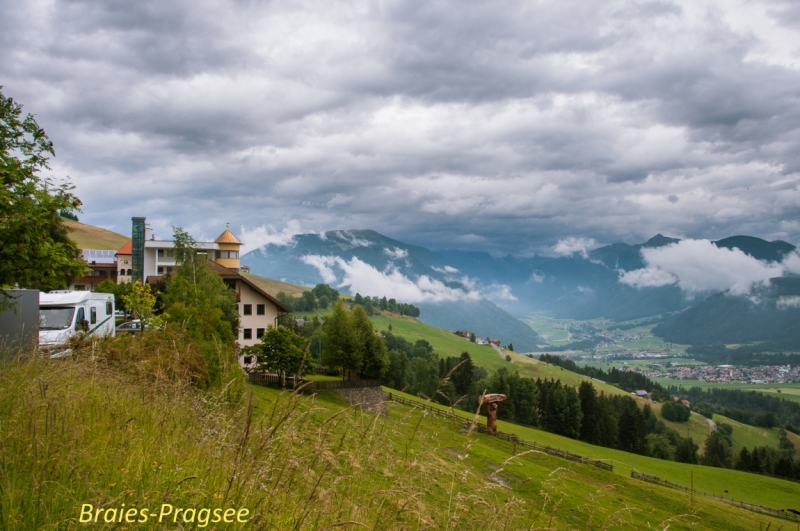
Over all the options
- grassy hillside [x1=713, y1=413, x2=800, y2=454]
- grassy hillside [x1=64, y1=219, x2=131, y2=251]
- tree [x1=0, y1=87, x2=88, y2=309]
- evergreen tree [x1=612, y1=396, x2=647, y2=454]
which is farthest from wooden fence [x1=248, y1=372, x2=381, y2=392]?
grassy hillside [x1=713, y1=413, x2=800, y2=454]

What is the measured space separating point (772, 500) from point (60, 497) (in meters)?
62.1

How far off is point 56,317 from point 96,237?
15520cm

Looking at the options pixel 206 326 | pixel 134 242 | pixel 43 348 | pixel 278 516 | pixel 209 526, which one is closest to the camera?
pixel 209 526

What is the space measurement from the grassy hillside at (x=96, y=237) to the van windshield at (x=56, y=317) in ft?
435

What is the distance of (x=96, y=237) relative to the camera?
156 m

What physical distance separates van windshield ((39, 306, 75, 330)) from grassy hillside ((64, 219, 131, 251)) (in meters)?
132

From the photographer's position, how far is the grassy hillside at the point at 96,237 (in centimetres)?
14299

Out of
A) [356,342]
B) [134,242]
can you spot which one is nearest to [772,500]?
[356,342]

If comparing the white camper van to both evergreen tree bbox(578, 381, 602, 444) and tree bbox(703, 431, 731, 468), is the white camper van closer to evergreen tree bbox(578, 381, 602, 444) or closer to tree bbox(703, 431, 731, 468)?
evergreen tree bbox(578, 381, 602, 444)

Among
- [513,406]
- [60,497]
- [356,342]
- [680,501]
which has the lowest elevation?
[513,406]

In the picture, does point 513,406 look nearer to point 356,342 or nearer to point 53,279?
point 356,342

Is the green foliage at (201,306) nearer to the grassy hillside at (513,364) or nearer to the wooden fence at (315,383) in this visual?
the wooden fence at (315,383)

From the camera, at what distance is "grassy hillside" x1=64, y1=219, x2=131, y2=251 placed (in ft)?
469

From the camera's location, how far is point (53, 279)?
28.2ft
